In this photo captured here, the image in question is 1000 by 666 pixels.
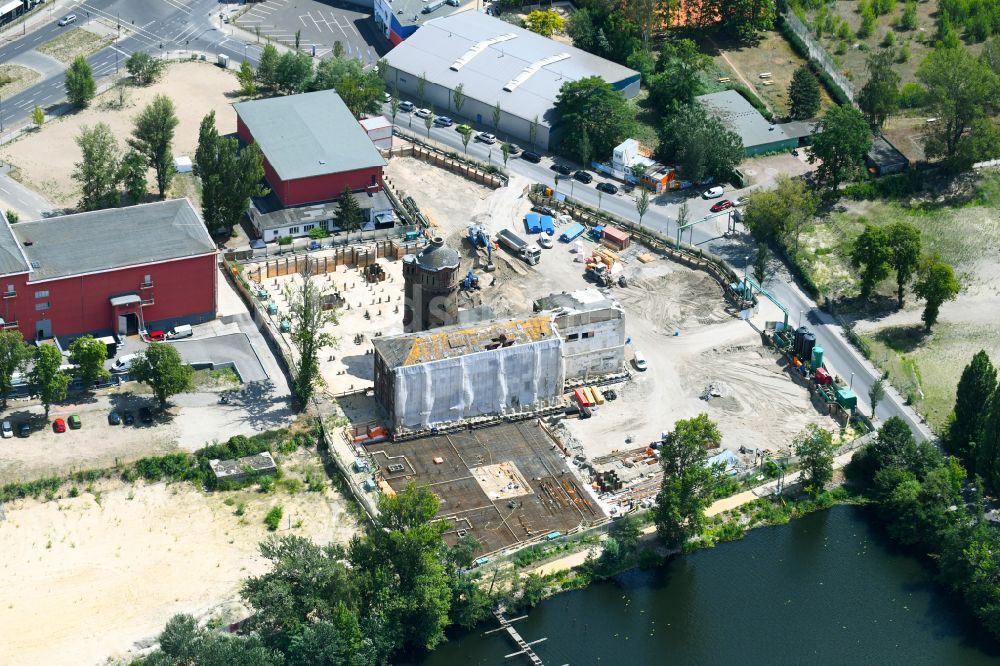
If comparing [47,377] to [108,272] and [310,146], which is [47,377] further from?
[310,146]

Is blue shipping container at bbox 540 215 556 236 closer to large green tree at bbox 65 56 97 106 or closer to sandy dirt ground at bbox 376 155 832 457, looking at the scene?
sandy dirt ground at bbox 376 155 832 457

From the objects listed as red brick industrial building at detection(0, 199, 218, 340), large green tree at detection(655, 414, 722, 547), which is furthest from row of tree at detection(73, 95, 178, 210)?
large green tree at detection(655, 414, 722, 547)

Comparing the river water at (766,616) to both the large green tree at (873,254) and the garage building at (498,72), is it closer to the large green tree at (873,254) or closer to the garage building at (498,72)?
the large green tree at (873,254)

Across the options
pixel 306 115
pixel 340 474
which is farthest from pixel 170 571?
pixel 306 115

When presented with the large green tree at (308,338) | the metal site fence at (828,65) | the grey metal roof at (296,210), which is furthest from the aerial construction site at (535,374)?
the metal site fence at (828,65)

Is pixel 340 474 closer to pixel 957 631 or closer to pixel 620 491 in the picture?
pixel 620 491

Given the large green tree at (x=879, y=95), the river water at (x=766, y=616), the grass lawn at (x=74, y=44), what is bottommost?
the river water at (x=766, y=616)

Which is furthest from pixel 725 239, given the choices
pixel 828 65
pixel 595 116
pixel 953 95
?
pixel 828 65
